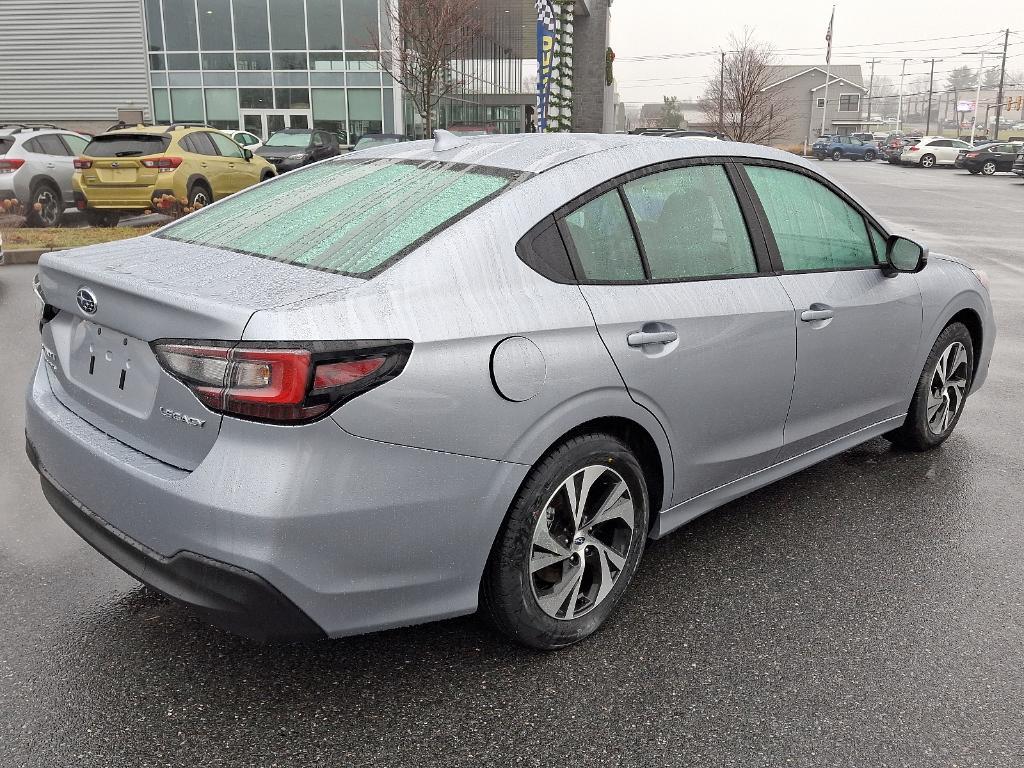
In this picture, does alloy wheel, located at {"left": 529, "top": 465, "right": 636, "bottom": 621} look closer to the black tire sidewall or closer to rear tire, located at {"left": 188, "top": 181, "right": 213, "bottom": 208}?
the black tire sidewall

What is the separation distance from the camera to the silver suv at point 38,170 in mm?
14781

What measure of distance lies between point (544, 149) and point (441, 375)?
3.69 ft

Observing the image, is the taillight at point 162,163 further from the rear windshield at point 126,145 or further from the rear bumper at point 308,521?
the rear bumper at point 308,521

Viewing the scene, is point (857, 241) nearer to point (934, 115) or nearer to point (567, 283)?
point (567, 283)

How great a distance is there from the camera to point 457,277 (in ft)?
8.54

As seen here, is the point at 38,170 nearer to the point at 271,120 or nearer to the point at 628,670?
the point at 628,670

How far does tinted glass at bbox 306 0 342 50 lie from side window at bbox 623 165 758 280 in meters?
33.4

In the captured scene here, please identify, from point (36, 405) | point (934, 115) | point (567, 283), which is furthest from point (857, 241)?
point (934, 115)

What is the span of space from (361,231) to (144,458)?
924 millimetres

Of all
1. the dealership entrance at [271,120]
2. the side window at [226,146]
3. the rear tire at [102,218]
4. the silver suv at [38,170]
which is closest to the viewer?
the silver suv at [38,170]

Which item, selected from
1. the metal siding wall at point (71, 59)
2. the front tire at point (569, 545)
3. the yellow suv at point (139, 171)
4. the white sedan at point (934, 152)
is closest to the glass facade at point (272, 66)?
the metal siding wall at point (71, 59)

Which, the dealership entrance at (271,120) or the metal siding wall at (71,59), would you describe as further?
the metal siding wall at (71,59)

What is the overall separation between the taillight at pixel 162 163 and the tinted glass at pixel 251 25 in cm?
2205

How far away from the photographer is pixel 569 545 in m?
2.92
